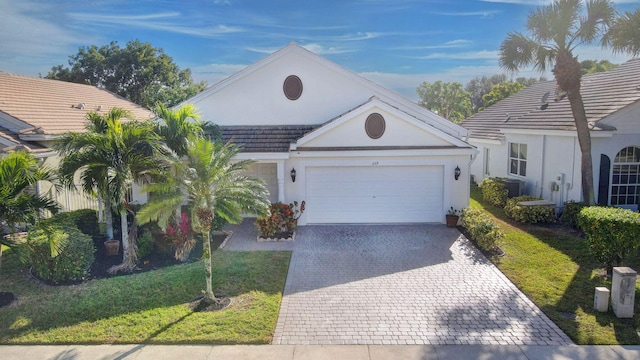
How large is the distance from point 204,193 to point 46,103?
1397 centimetres

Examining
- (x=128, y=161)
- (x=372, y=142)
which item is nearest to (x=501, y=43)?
(x=372, y=142)

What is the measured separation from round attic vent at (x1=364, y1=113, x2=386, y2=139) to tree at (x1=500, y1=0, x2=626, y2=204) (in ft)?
16.3

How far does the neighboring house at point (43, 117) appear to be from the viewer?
14.6m

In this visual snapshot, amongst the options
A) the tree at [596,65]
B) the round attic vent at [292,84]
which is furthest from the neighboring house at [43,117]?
the tree at [596,65]

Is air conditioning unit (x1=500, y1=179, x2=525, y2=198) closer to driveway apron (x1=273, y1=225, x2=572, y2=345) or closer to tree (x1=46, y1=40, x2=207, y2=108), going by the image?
driveway apron (x1=273, y1=225, x2=572, y2=345)

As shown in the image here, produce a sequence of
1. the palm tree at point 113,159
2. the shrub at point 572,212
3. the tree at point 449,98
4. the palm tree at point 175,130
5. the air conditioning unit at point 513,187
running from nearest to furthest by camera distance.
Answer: the palm tree at point 113,159 < the palm tree at point 175,130 < the shrub at point 572,212 < the air conditioning unit at point 513,187 < the tree at point 449,98

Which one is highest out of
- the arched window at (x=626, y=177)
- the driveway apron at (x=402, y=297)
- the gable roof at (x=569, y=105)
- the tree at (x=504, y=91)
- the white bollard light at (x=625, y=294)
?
the tree at (x=504, y=91)

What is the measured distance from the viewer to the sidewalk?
6.97 m

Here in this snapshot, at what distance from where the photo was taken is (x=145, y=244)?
1187 centimetres

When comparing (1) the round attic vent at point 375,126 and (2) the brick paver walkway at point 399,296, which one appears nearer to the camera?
(2) the brick paver walkway at point 399,296

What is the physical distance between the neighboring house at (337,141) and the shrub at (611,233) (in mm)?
5090

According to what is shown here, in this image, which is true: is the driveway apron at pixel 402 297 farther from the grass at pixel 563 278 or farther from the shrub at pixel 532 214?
the shrub at pixel 532 214

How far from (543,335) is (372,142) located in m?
8.84

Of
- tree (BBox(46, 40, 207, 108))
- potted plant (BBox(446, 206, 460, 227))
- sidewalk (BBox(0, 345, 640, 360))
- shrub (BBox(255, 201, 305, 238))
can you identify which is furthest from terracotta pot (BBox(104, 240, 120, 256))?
tree (BBox(46, 40, 207, 108))
